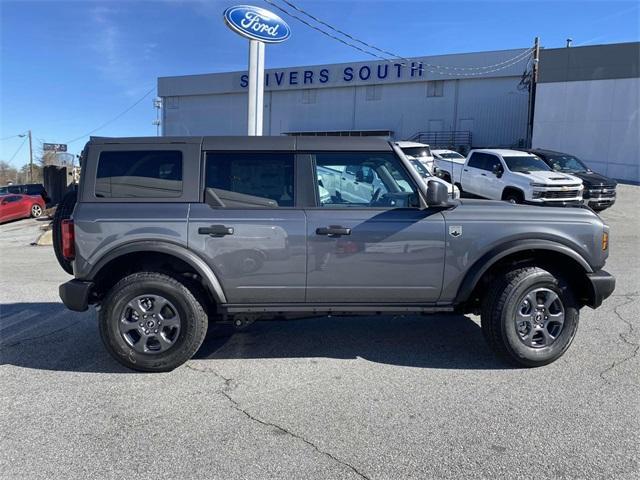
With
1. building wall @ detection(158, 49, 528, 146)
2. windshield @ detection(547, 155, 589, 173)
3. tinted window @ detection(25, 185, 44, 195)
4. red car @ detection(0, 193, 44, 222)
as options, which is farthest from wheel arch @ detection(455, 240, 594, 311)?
building wall @ detection(158, 49, 528, 146)

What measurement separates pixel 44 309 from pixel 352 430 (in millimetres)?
4784

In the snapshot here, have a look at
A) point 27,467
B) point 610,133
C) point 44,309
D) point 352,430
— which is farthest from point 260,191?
point 610,133

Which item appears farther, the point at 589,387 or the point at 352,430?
the point at 589,387

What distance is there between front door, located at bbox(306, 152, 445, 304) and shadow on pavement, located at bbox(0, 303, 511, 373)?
0.69m

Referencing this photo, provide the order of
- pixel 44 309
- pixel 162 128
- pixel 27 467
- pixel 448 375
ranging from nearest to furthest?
1. pixel 27 467
2. pixel 448 375
3. pixel 44 309
4. pixel 162 128

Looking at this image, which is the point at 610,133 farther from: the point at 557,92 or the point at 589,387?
the point at 589,387

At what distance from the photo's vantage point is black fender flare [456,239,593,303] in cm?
404

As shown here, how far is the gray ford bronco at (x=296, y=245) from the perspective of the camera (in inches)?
159

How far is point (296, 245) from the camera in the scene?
404cm

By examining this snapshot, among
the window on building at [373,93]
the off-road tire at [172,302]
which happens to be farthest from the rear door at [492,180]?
the window on building at [373,93]

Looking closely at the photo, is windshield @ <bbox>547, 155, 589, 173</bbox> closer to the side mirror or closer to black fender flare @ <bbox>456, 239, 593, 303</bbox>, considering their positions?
black fender flare @ <bbox>456, 239, 593, 303</bbox>

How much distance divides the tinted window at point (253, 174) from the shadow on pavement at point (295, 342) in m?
1.53

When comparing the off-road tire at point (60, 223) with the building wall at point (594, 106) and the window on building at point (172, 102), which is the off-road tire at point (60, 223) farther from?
the window on building at point (172, 102)

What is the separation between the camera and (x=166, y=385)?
391 centimetres
